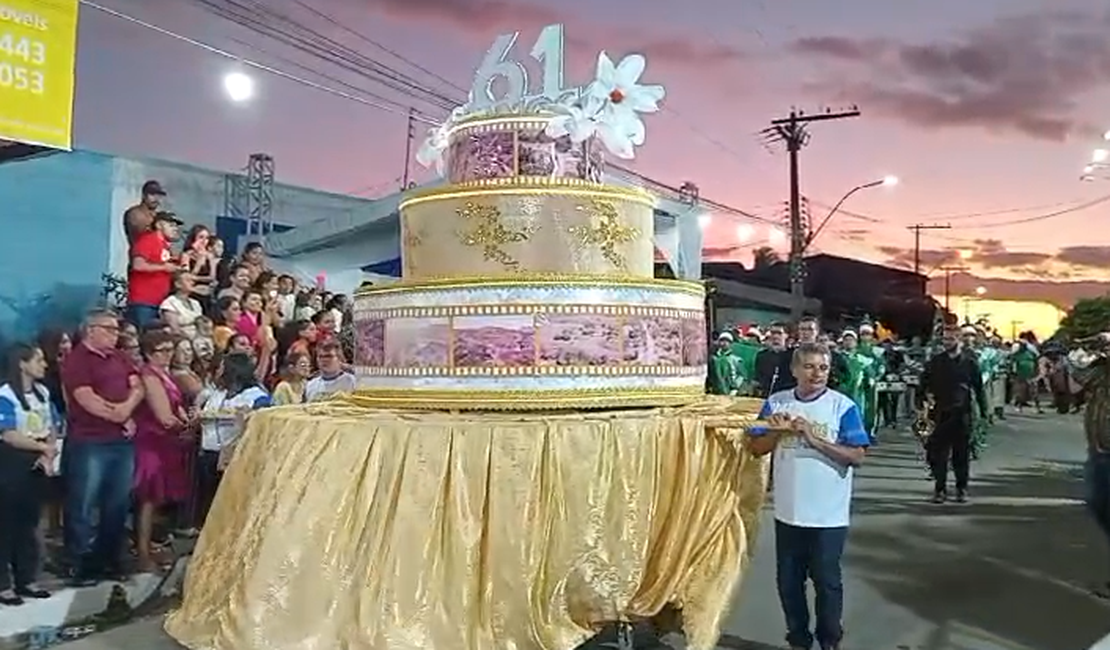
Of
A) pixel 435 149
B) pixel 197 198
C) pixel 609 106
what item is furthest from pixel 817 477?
pixel 197 198

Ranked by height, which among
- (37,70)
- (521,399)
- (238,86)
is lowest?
(521,399)

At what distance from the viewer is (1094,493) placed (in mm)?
4219

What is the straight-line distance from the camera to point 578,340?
9.05ft

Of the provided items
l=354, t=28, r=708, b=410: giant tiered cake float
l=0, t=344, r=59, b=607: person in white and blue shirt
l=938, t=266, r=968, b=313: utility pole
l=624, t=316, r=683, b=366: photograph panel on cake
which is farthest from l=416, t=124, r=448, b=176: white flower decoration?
l=938, t=266, r=968, b=313: utility pole

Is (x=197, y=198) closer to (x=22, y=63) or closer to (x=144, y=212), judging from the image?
(x=144, y=212)

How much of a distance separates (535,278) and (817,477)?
1001mm

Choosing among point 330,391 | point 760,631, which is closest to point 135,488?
point 330,391

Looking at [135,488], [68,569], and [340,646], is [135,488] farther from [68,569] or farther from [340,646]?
[340,646]

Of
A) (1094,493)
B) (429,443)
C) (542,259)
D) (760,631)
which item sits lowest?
(760,631)

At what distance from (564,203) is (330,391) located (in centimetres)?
155

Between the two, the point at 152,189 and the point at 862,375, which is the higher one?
the point at 152,189

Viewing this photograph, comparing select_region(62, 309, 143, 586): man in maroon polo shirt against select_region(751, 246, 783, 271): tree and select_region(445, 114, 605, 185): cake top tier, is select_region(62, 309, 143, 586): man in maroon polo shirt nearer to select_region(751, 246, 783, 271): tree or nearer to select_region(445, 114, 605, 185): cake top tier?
select_region(445, 114, 605, 185): cake top tier

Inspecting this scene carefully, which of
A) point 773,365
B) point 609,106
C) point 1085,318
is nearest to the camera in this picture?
point 609,106

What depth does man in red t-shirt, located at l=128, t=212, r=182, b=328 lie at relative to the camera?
4.20m
